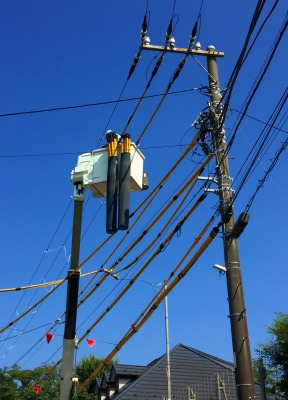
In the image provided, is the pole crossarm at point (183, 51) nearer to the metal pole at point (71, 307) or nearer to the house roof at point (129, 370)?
the metal pole at point (71, 307)

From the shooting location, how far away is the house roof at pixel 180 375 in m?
26.6

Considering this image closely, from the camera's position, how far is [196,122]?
11203mm

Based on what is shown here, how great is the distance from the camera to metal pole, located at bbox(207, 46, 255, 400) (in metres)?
8.99

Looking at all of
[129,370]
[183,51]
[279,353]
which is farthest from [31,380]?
[183,51]

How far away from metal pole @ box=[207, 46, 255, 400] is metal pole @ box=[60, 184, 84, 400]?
2931mm

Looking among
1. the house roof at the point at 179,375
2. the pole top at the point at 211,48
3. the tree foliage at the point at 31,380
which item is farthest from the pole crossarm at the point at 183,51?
the tree foliage at the point at 31,380

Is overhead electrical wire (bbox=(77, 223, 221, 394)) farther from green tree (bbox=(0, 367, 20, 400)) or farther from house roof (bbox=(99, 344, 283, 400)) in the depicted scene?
green tree (bbox=(0, 367, 20, 400))

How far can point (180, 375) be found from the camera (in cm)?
2862

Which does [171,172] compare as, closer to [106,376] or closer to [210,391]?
[210,391]

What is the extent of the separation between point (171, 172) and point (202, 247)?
1745 millimetres

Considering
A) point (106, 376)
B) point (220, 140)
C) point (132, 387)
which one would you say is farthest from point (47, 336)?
point (106, 376)

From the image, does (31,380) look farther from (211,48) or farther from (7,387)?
(211,48)

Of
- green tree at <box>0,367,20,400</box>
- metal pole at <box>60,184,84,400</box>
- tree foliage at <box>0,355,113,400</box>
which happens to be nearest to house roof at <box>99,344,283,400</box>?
metal pole at <box>60,184,84,400</box>

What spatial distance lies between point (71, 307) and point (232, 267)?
10.5 feet
